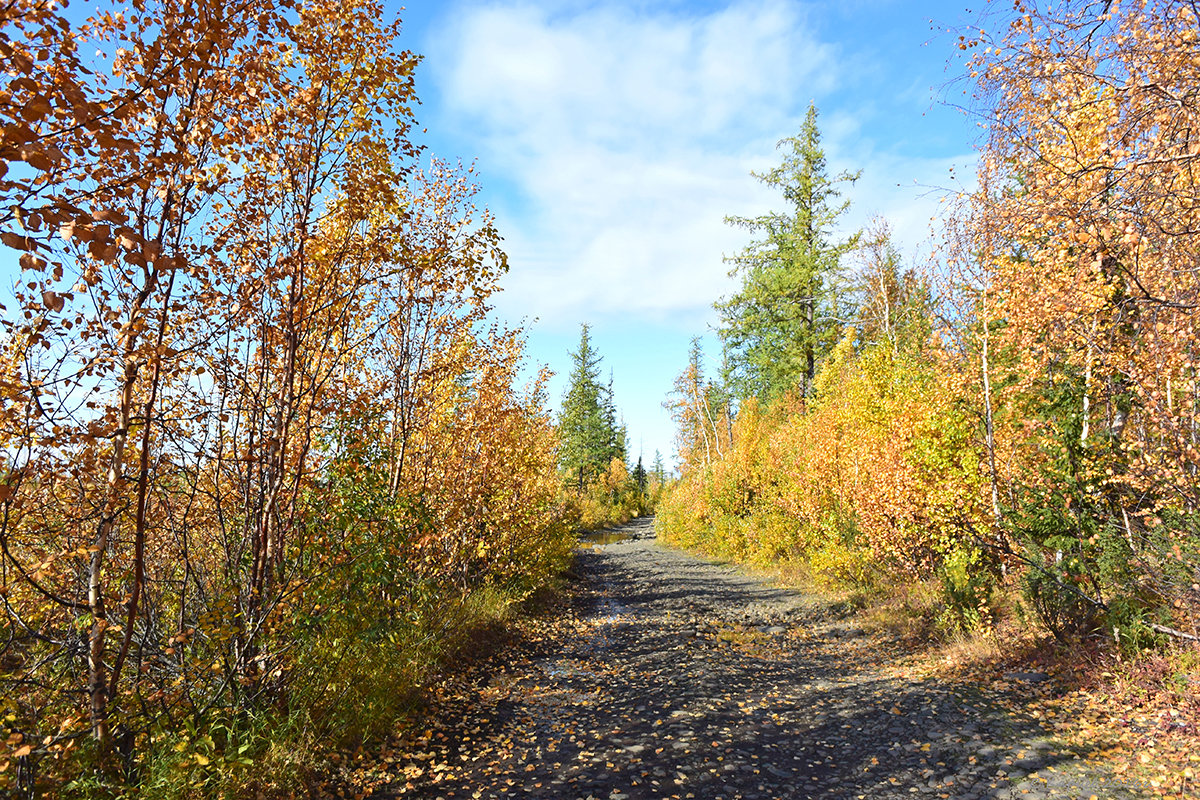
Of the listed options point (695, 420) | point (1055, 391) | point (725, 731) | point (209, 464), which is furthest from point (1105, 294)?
point (695, 420)

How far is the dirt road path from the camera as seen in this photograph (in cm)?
582

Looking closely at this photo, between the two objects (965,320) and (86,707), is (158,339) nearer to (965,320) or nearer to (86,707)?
(86,707)

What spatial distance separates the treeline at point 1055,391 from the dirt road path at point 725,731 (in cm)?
196

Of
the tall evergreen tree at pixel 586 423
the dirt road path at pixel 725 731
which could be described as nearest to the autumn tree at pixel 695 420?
the tall evergreen tree at pixel 586 423

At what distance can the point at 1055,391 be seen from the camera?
964 cm

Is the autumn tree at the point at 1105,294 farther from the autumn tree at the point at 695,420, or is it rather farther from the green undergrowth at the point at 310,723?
the autumn tree at the point at 695,420

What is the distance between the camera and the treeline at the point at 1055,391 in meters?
4.86

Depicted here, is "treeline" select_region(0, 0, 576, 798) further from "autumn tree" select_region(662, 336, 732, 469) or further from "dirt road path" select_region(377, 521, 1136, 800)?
"autumn tree" select_region(662, 336, 732, 469)

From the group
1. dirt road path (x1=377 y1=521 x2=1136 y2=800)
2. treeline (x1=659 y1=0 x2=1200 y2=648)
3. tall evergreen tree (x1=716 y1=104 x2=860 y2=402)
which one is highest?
tall evergreen tree (x1=716 y1=104 x2=860 y2=402)

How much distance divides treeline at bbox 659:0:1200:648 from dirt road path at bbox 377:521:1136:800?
6.42 feet

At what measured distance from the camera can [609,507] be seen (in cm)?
4991

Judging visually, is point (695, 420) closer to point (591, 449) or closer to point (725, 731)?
point (591, 449)

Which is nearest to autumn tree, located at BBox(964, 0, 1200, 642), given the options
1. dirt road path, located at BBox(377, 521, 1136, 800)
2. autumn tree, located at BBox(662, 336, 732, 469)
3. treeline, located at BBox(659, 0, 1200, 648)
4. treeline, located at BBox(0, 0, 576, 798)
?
treeline, located at BBox(659, 0, 1200, 648)

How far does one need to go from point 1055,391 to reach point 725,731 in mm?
7508
